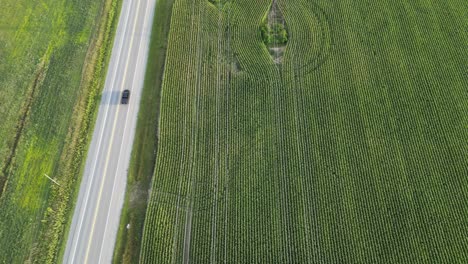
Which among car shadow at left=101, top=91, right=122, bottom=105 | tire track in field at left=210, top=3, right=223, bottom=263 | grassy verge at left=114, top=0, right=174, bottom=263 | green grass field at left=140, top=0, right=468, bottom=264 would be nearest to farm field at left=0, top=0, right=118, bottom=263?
car shadow at left=101, top=91, right=122, bottom=105

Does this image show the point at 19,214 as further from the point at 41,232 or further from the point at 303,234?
the point at 303,234

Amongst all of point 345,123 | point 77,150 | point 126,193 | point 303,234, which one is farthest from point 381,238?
point 77,150

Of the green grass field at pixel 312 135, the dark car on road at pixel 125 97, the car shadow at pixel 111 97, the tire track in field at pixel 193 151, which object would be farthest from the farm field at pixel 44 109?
the tire track in field at pixel 193 151

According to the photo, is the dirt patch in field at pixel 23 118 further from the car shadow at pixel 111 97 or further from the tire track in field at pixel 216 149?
the tire track in field at pixel 216 149

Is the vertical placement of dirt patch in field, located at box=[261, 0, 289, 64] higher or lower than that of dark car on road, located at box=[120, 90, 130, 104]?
higher

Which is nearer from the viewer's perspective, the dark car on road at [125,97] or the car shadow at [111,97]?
the dark car on road at [125,97]

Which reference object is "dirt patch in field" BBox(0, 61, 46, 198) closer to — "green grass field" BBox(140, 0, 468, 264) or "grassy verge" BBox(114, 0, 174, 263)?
"grassy verge" BBox(114, 0, 174, 263)
